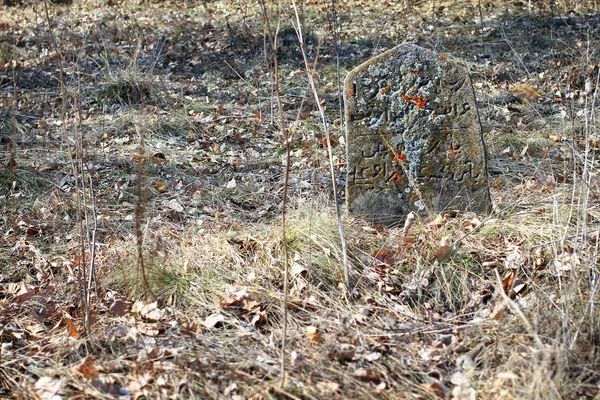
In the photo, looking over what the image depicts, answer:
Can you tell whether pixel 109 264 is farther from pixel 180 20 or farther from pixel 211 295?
pixel 180 20

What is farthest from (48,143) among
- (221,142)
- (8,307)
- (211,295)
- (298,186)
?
(211,295)

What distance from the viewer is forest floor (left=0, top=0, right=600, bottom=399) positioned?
2.85m

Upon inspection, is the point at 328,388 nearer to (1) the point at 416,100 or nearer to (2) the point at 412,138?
(2) the point at 412,138

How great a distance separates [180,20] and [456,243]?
25.6ft

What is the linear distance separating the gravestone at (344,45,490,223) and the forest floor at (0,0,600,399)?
0.18 m

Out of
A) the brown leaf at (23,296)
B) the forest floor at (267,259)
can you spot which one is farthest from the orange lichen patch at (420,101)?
the brown leaf at (23,296)

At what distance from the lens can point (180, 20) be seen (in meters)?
10.4

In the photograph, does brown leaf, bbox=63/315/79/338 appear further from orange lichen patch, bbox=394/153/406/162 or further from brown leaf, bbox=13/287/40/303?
orange lichen patch, bbox=394/153/406/162

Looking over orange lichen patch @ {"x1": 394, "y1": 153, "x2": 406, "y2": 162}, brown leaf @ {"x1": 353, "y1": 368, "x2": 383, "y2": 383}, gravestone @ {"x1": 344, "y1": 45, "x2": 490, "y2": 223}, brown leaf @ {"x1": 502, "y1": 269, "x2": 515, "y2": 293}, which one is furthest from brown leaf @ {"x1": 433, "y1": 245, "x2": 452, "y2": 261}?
brown leaf @ {"x1": 353, "y1": 368, "x2": 383, "y2": 383}

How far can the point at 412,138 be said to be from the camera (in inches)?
172

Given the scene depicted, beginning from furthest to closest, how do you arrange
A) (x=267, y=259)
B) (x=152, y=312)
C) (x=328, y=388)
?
(x=267, y=259), (x=152, y=312), (x=328, y=388)

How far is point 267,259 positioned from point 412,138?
4.31 feet

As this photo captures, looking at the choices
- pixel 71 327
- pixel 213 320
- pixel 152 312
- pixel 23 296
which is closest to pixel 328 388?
pixel 213 320

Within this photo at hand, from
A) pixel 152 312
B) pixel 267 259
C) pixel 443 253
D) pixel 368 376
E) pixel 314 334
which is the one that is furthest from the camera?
pixel 267 259
